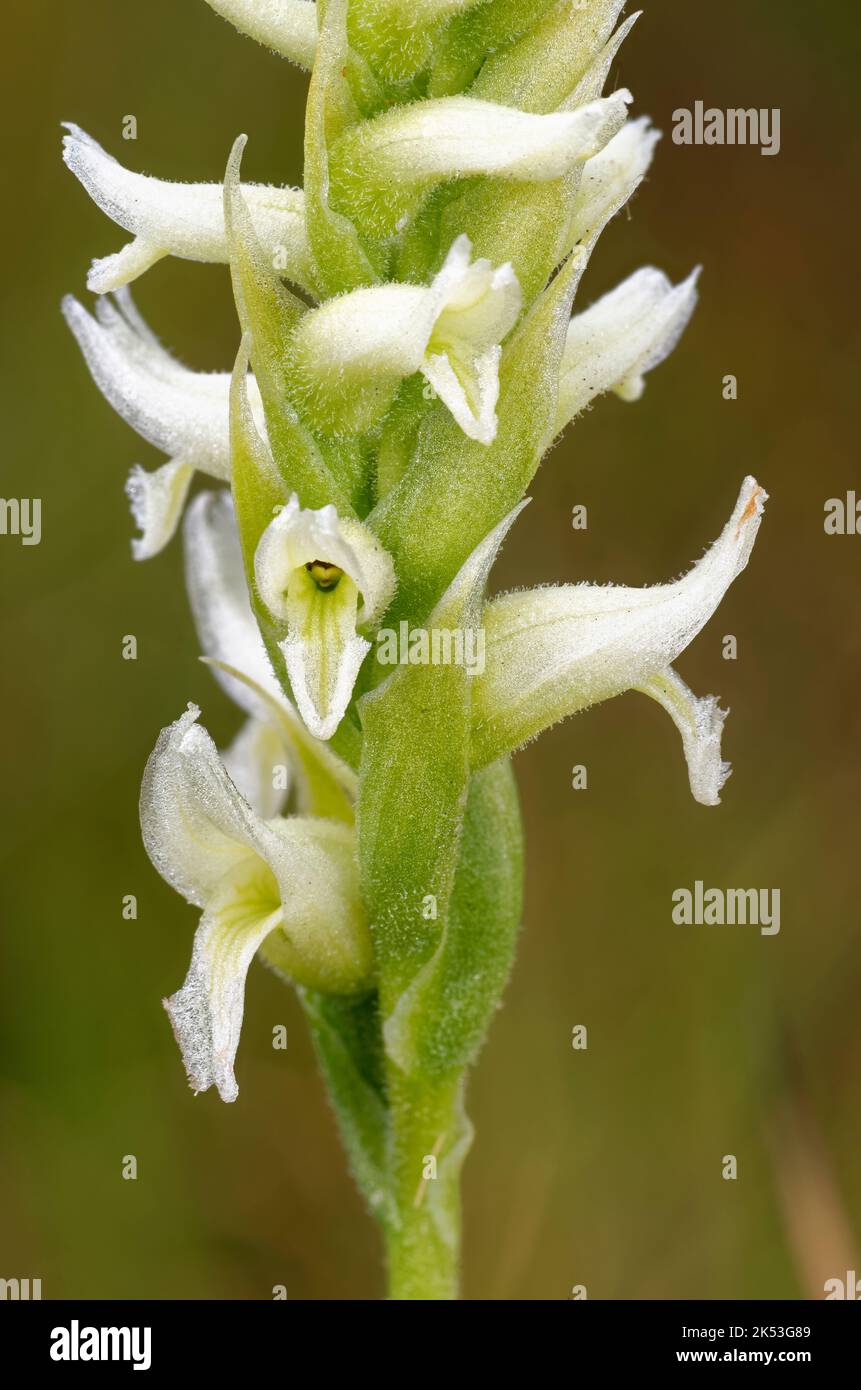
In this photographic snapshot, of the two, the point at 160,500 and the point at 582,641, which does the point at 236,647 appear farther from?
the point at 582,641

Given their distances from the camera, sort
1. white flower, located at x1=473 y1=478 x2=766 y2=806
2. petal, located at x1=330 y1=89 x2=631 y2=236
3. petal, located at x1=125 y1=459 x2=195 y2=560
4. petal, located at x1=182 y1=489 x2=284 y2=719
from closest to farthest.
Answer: petal, located at x1=330 y1=89 x2=631 y2=236 < white flower, located at x1=473 y1=478 x2=766 y2=806 < petal, located at x1=125 y1=459 x2=195 y2=560 < petal, located at x1=182 y1=489 x2=284 y2=719

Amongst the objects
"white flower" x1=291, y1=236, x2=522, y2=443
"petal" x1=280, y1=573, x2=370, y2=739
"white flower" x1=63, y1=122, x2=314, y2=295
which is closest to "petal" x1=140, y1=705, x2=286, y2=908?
"petal" x1=280, y1=573, x2=370, y2=739

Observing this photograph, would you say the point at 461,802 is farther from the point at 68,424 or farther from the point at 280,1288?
the point at 68,424

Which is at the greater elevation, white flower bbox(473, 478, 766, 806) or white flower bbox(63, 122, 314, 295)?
white flower bbox(63, 122, 314, 295)

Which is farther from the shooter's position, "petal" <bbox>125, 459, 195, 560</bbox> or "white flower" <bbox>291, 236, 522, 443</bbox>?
"petal" <bbox>125, 459, 195, 560</bbox>

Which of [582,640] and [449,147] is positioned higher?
[449,147]

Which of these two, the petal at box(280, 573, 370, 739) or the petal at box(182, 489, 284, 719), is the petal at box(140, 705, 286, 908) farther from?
the petal at box(182, 489, 284, 719)

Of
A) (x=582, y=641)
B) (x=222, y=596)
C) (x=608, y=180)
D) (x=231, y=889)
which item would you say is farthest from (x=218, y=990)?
(x=608, y=180)
